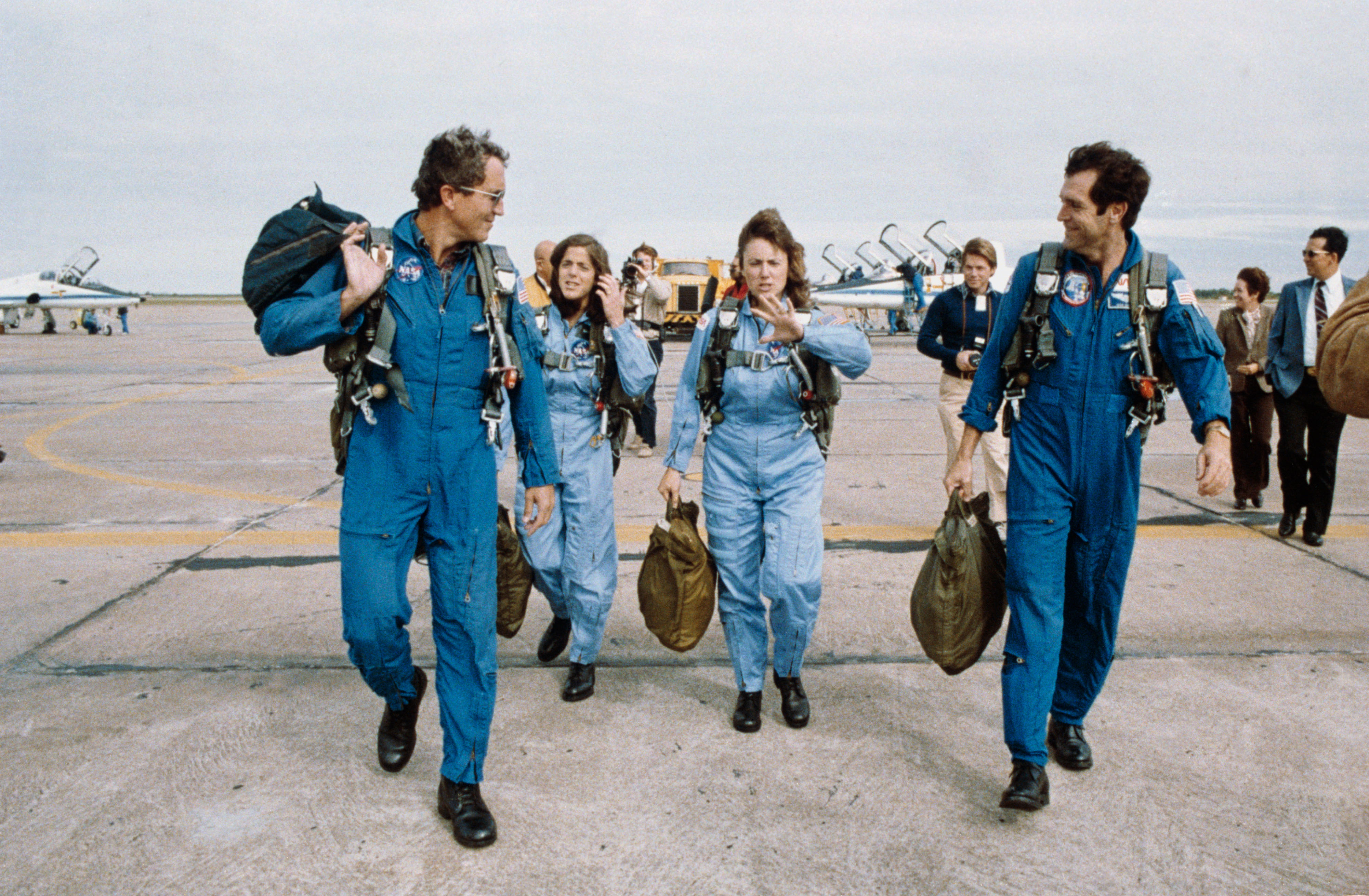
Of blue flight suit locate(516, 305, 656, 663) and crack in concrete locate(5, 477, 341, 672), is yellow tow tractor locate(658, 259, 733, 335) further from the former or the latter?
blue flight suit locate(516, 305, 656, 663)

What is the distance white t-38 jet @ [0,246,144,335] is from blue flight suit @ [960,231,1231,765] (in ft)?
117

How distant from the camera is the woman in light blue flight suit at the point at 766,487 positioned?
3.65m

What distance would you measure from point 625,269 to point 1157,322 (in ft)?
11.8

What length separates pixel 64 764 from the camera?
3.30 meters

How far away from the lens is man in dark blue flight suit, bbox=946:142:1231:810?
3.06 metres

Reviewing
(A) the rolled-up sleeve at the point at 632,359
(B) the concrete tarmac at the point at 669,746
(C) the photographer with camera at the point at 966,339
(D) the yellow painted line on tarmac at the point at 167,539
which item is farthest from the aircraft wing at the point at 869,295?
(A) the rolled-up sleeve at the point at 632,359

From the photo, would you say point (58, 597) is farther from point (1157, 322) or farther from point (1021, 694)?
point (1157, 322)

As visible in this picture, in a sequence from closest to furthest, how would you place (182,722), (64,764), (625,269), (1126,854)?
(1126,854)
(64,764)
(182,722)
(625,269)

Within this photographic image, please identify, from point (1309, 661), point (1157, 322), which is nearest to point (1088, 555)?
point (1157, 322)

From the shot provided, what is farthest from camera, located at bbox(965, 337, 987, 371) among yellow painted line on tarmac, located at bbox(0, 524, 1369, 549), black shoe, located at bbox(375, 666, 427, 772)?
black shoe, located at bbox(375, 666, 427, 772)

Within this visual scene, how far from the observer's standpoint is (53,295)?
32531 millimetres

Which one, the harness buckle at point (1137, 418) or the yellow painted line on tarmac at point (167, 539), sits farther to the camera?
the yellow painted line on tarmac at point (167, 539)

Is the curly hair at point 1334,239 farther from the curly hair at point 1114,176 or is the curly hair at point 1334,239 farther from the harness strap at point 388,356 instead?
the harness strap at point 388,356


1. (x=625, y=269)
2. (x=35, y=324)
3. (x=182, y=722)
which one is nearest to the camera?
(x=182, y=722)
